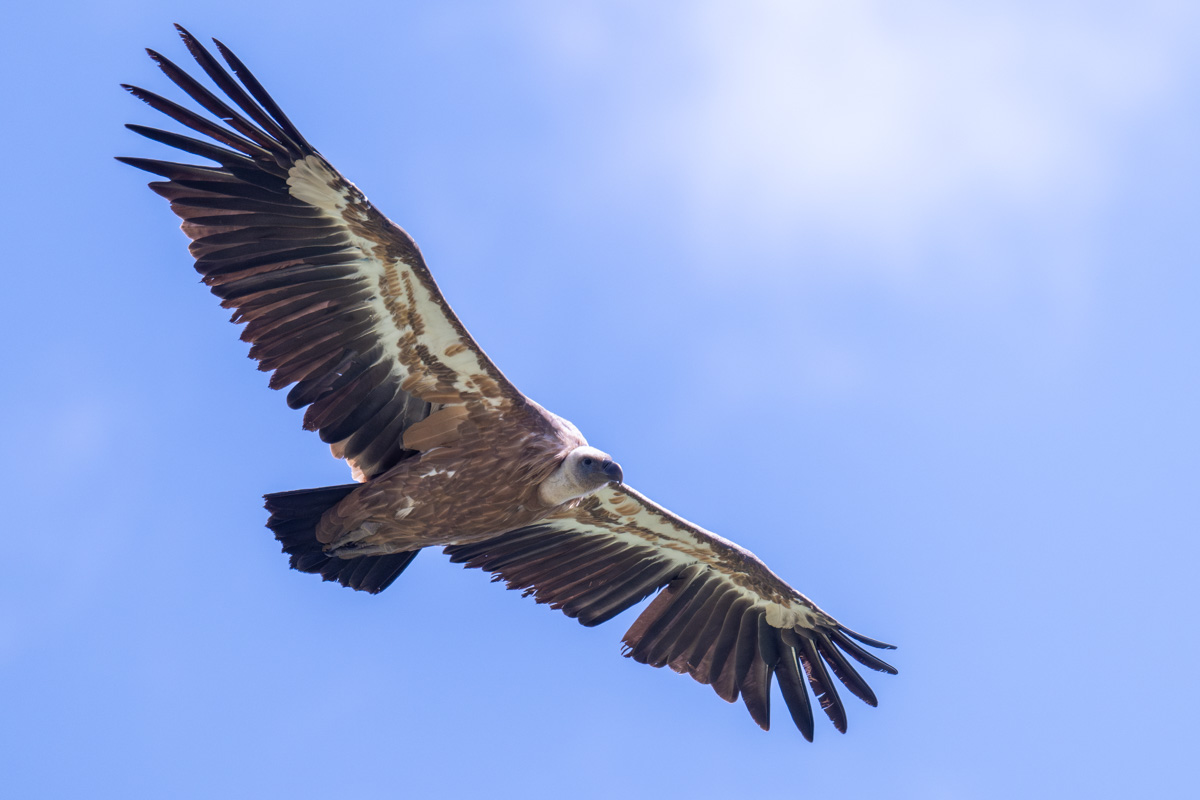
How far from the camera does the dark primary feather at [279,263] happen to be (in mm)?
11289

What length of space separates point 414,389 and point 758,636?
4558 mm

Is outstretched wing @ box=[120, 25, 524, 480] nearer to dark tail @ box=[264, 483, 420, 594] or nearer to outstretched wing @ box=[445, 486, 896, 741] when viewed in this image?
dark tail @ box=[264, 483, 420, 594]

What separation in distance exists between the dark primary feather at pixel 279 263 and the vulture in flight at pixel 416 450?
0.01 meters

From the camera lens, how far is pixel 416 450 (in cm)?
1288

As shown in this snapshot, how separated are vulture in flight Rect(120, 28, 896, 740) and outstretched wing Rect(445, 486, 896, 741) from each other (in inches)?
0.7

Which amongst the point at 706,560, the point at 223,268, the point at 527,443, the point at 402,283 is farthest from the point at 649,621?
the point at 223,268

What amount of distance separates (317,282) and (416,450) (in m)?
1.79

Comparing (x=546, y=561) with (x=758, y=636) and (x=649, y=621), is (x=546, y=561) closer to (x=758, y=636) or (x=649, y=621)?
(x=649, y=621)

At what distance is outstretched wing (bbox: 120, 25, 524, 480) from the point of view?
11461mm

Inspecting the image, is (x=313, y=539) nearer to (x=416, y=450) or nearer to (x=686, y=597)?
(x=416, y=450)

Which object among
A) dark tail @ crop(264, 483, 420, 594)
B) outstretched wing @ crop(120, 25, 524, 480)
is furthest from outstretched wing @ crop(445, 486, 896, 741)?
outstretched wing @ crop(120, 25, 524, 480)

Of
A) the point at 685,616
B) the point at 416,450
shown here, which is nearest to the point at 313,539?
the point at 416,450

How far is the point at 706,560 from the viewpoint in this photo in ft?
48.3

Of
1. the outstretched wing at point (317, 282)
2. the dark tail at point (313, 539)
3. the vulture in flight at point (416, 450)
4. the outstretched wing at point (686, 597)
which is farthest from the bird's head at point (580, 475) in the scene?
the dark tail at point (313, 539)
